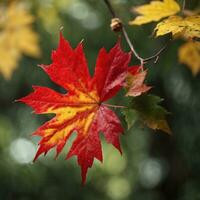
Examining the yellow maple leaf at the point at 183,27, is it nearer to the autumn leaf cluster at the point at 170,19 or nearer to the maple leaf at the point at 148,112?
the autumn leaf cluster at the point at 170,19

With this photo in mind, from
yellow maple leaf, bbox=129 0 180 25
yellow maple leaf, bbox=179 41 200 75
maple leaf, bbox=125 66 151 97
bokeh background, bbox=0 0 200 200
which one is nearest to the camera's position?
maple leaf, bbox=125 66 151 97

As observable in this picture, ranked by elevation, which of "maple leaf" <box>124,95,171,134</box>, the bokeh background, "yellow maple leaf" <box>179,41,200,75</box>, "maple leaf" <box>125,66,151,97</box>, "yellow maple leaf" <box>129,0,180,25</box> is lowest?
the bokeh background

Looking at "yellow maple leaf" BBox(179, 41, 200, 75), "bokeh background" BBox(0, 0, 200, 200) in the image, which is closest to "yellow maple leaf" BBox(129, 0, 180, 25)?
"yellow maple leaf" BBox(179, 41, 200, 75)

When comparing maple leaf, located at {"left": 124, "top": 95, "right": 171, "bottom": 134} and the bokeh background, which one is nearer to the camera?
maple leaf, located at {"left": 124, "top": 95, "right": 171, "bottom": 134}

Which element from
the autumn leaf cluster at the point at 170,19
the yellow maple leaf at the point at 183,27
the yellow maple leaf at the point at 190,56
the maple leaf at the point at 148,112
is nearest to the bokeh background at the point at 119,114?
the yellow maple leaf at the point at 190,56

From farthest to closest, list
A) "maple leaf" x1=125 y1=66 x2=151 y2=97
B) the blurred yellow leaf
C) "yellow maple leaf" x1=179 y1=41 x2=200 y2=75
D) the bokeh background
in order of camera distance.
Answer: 1. the bokeh background
2. the blurred yellow leaf
3. "yellow maple leaf" x1=179 y1=41 x2=200 y2=75
4. "maple leaf" x1=125 y1=66 x2=151 y2=97

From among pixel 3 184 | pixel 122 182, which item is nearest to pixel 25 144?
pixel 3 184

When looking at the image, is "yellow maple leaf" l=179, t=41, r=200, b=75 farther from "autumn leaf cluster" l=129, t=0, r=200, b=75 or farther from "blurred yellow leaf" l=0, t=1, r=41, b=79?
"blurred yellow leaf" l=0, t=1, r=41, b=79
